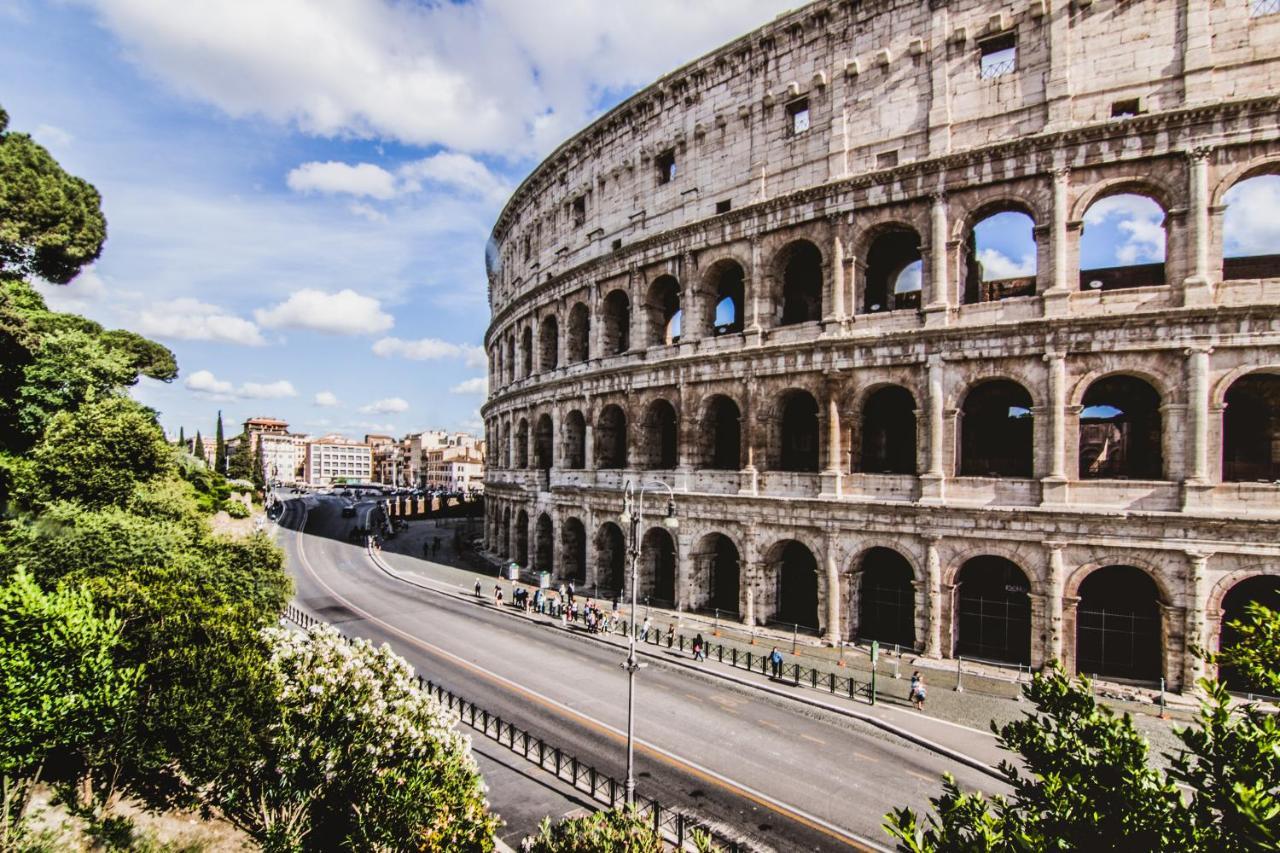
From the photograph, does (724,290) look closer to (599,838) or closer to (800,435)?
(800,435)

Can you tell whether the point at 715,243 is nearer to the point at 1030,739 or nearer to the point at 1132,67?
the point at 1132,67

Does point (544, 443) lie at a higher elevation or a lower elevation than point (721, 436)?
lower

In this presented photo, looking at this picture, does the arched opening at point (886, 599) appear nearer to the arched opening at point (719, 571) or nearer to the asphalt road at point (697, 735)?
the arched opening at point (719, 571)

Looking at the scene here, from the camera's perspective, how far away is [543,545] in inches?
1576

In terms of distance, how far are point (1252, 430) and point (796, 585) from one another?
17247mm

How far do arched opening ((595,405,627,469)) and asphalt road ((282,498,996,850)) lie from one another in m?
9.95

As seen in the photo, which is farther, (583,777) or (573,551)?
(573,551)

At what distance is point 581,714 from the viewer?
19516 millimetres

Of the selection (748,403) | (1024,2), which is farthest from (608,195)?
(1024,2)

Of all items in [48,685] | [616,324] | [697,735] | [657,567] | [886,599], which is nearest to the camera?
[48,685]

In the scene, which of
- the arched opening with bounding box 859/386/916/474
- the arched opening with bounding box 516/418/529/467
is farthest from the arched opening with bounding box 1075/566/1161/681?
the arched opening with bounding box 516/418/529/467

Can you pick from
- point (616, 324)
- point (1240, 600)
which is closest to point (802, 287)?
point (616, 324)

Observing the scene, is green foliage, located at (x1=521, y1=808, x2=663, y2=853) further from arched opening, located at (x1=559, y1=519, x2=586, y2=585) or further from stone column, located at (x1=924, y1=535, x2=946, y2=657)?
arched opening, located at (x1=559, y1=519, x2=586, y2=585)

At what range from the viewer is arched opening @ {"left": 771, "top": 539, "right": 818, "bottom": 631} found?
28.4 meters
